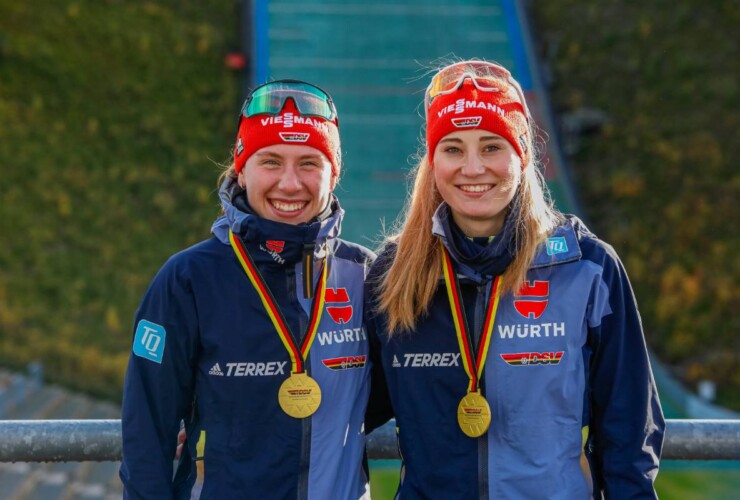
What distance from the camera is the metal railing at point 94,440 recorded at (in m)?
2.60

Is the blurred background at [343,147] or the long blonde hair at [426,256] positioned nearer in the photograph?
the long blonde hair at [426,256]

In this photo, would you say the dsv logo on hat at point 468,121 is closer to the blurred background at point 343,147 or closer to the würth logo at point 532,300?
the würth logo at point 532,300

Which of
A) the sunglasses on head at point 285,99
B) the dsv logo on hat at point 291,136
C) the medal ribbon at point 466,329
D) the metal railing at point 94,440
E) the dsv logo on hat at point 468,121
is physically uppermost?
the sunglasses on head at point 285,99

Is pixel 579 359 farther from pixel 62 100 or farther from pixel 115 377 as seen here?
pixel 62 100

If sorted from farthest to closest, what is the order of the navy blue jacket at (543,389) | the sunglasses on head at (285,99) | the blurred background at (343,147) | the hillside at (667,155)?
1. the hillside at (667,155)
2. the blurred background at (343,147)
3. the sunglasses on head at (285,99)
4. the navy blue jacket at (543,389)

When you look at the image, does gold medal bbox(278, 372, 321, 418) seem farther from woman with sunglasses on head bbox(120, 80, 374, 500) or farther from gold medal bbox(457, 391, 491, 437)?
gold medal bbox(457, 391, 491, 437)

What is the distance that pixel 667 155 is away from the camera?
1245 centimetres

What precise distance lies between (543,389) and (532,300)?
0.83 feet

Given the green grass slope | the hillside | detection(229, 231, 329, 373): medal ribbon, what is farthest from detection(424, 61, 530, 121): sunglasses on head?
the green grass slope

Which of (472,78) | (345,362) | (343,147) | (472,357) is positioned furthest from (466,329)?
(343,147)

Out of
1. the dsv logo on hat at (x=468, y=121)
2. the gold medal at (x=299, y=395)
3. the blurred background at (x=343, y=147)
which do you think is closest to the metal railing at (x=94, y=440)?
the gold medal at (x=299, y=395)

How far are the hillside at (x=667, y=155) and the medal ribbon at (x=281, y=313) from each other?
7.44 metres

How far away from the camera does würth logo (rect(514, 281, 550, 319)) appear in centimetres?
258

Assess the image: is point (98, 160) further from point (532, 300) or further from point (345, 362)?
point (532, 300)
